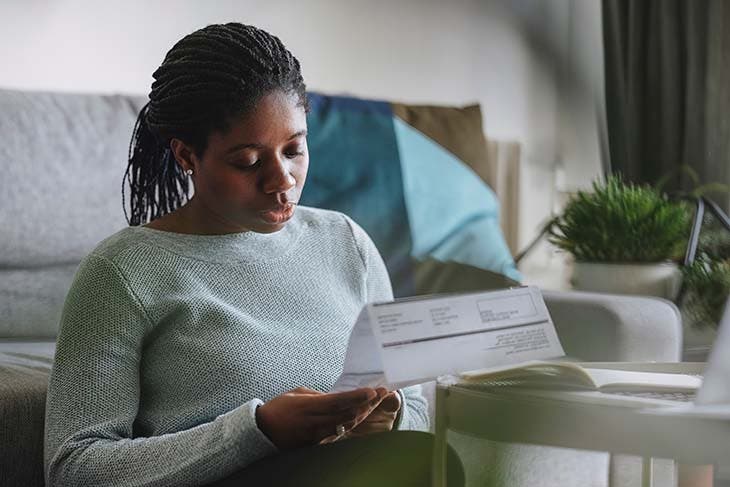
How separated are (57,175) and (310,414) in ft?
2.85

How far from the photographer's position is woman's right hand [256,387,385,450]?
825 mm

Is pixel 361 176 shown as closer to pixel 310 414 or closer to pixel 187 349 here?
pixel 187 349

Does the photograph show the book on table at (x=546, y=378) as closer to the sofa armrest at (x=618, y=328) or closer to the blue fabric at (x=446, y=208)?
the sofa armrest at (x=618, y=328)

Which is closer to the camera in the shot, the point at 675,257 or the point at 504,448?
the point at 504,448

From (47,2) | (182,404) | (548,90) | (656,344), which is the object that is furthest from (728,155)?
(182,404)

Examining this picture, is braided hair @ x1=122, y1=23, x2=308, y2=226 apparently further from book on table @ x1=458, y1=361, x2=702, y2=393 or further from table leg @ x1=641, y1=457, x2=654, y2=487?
table leg @ x1=641, y1=457, x2=654, y2=487

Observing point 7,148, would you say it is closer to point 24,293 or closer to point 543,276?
point 24,293

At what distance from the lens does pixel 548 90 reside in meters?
3.07

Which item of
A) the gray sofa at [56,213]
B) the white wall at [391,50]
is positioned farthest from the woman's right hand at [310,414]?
the white wall at [391,50]

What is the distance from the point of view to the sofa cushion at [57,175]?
5.08ft

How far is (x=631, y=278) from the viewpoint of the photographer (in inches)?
83.6

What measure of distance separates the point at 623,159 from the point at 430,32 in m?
0.67

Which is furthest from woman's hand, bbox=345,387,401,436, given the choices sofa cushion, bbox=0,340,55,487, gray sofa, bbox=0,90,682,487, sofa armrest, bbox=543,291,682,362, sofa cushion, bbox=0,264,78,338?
sofa armrest, bbox=543,291,682,362

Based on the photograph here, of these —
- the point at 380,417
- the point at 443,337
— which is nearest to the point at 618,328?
the point at 380,417
